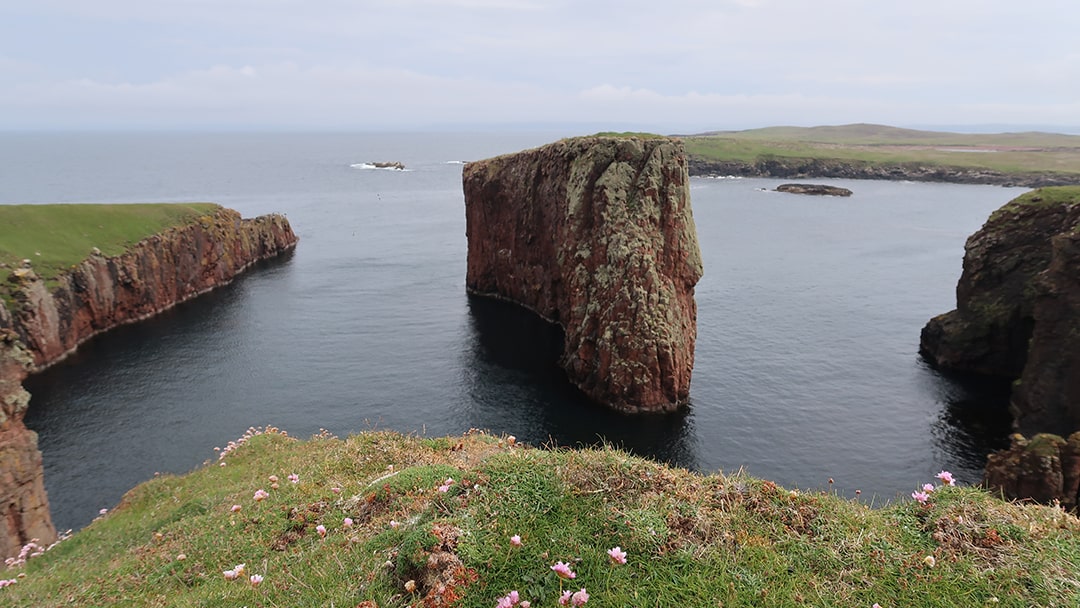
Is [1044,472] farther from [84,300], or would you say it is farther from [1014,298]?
[84,300]

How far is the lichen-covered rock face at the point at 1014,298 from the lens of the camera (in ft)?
149

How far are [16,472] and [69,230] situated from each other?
213 ft

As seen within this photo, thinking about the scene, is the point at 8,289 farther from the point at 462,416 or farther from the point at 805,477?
the point at 805,477

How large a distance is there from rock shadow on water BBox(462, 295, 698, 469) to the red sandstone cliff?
24.6 metres

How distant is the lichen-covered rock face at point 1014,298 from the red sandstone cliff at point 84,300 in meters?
60.8

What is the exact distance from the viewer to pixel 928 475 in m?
39.1

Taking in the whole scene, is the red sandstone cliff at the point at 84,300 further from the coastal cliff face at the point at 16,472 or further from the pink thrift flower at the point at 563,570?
the pink thrift flower at the point at 563,570

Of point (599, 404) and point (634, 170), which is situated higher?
point (634, 170)

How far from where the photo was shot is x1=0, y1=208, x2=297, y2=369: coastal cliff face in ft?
188

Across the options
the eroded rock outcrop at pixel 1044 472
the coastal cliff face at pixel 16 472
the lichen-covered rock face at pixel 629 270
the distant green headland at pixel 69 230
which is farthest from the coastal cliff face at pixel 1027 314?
the distant green headland at pixel 69 230

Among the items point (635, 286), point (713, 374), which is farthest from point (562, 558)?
point (713, 374)

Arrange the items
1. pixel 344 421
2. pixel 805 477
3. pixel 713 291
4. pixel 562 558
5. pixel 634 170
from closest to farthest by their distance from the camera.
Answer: pixel 562 558 < pixel 805 477 < pixel 344 421 < pixel 634 170 < pixel 713 291

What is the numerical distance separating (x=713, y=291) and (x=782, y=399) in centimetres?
3410

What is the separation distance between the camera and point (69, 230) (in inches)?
2904
